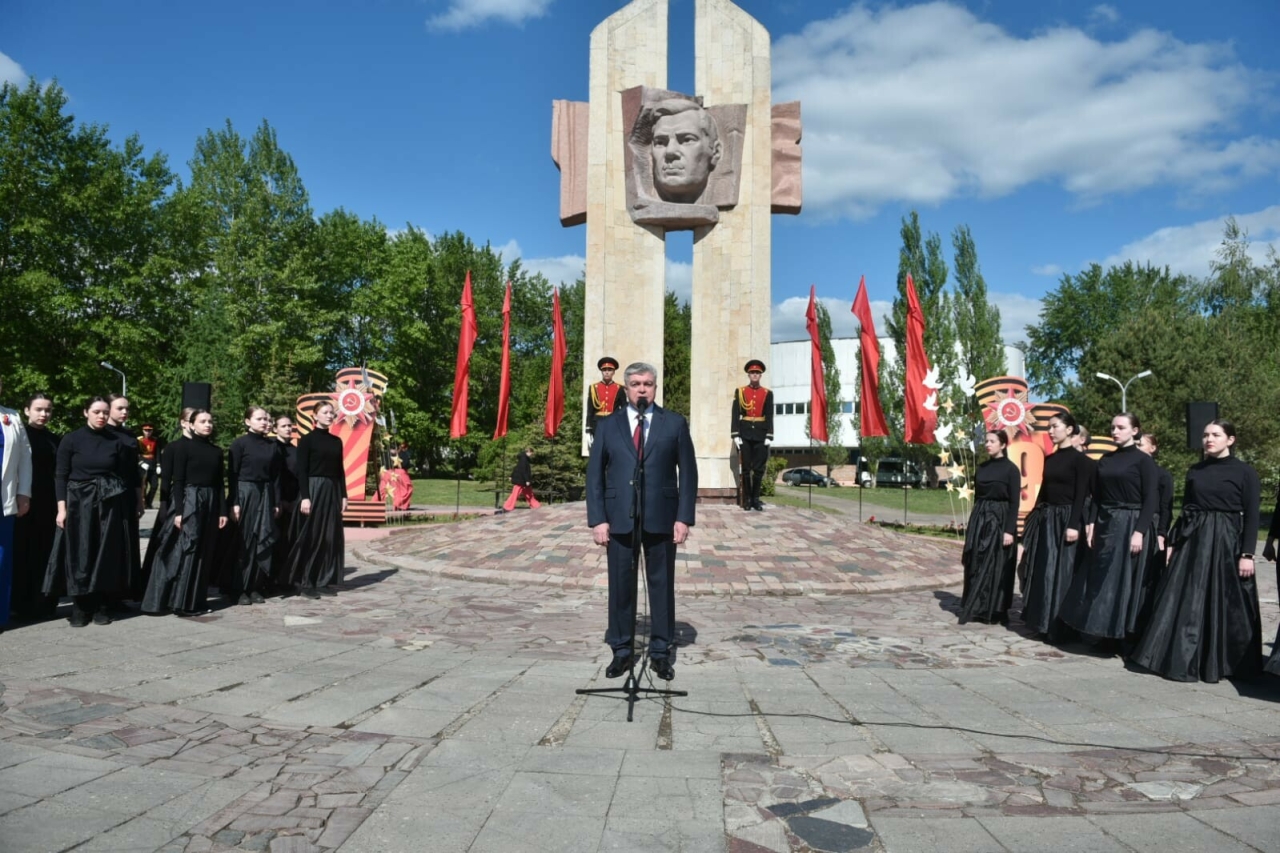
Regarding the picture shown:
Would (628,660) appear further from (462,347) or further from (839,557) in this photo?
(462,347)

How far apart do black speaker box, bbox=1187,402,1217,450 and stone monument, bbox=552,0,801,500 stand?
906cm

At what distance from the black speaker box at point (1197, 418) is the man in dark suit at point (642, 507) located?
15.6 ft

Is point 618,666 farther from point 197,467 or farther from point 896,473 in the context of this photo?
point 896,473

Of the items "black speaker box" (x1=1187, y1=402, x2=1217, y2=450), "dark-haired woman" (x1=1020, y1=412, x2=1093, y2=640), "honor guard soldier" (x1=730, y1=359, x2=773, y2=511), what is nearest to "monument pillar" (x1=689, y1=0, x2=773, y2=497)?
"honor guard soldier" (x1=730, y1=359, x2=773, y2=511)

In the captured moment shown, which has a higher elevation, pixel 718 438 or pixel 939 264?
pixel 939 264

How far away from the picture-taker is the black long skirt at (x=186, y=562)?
759cm

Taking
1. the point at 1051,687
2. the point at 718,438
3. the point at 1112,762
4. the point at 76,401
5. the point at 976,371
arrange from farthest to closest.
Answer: the point at 976,371, the point at 76,401, the point at 718,438, the point at 1051,687, the point at 1112,762

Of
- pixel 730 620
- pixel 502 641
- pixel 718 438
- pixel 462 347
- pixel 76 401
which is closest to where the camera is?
pixel 502 641

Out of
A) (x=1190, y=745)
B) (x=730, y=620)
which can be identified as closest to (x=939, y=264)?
(x=730, y=620)

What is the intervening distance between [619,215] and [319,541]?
1011cm

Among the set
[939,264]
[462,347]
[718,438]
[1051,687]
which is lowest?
[1051,687]

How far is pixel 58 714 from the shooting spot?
445 cm

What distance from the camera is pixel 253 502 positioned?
28.6ft

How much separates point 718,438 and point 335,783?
527 inches
